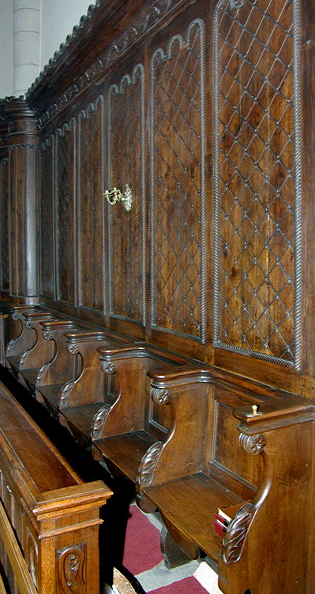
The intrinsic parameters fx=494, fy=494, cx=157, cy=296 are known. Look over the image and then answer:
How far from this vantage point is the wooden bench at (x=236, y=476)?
1622mm

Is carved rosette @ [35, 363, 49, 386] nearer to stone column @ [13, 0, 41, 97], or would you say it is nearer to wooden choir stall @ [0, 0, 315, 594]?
wooden choir stall @ [0, 0, 315, 594]

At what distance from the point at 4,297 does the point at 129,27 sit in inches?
128

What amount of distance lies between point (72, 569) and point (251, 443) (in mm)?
673

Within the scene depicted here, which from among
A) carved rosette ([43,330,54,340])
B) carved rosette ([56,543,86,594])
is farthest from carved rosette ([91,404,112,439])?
carved rosette ([56,543,86,594])

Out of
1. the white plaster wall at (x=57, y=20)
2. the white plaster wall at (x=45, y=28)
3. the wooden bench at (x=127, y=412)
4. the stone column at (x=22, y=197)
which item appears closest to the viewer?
the wooden bench at (x=127, y=412)

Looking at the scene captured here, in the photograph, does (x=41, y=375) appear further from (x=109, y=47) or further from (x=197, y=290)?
(x=109, y=47)

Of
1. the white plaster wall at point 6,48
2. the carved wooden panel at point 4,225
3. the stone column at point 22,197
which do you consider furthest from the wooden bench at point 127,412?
the white plaster wall at point 6,48

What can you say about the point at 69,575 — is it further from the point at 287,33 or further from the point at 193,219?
the point at 287,33

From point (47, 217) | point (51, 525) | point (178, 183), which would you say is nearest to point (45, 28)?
point (47, 217)

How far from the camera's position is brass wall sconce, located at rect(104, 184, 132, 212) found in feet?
10.0

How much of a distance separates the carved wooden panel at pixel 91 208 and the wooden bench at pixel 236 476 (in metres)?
1.53

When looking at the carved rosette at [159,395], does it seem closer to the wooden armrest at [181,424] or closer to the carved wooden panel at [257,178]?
the wooden armrest at [181,424]

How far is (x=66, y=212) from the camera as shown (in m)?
4.14

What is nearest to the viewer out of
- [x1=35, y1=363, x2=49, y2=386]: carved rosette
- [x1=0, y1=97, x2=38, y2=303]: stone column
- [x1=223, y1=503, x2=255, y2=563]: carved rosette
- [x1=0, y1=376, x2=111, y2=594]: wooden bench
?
[x1=0, y1=376, x2=111, y2=594]: wooden bench
